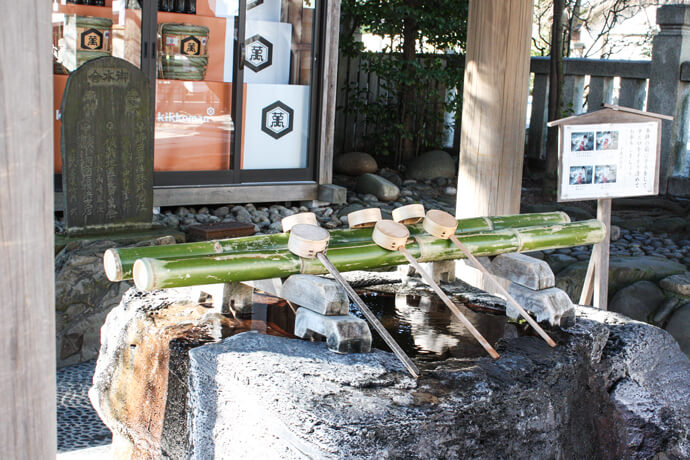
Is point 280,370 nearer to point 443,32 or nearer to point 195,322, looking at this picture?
point 195,322

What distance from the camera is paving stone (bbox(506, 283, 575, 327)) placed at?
97.7 inches

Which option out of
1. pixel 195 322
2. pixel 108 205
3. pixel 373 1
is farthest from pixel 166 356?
pixel 373 1

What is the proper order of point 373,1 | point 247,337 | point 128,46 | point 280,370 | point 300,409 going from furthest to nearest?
point 373,1 → point 128,46 → point 247,337 → point 280,370 → point 300,409

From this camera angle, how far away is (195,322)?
2.36 metres

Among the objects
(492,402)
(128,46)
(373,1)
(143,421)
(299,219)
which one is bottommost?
(143,421)

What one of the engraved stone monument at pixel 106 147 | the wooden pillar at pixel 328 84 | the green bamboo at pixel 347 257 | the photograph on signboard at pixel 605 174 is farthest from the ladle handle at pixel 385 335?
the wooden pillar at pixel 328 84

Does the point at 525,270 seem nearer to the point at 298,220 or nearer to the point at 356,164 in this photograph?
the point at 298,220

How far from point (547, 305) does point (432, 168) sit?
6.29 metres

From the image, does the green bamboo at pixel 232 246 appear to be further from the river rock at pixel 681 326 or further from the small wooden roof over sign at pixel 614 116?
the river rock at pixel 681 326

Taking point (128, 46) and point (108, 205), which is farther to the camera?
point (128, 46)

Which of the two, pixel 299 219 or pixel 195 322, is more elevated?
pixel 299 219

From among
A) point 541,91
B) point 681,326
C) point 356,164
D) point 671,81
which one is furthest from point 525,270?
point 541,91

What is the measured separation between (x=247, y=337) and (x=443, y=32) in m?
6.98

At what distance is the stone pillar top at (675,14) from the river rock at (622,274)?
8.04ft
